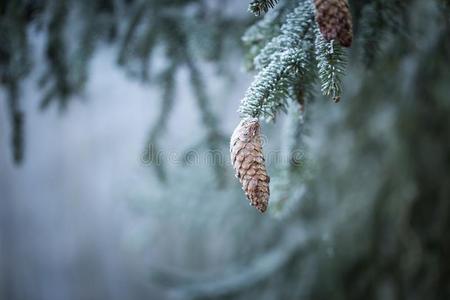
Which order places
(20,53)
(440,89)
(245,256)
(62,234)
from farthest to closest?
(62,234)
(245,256)
(440,89)
(20,53)

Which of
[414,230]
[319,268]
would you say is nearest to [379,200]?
[414,230]

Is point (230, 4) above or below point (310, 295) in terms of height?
above

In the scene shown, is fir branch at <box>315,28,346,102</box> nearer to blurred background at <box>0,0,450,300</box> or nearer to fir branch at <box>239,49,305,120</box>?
fir branch at <box>239,49,305,120</box>

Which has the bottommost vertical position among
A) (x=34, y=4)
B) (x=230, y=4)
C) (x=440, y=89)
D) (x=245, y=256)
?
(x=245, y=256)

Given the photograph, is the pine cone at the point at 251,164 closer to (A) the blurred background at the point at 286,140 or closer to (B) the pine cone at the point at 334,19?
(B) the pine cone at the point at 334,19

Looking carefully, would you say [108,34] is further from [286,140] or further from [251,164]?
[251,164]

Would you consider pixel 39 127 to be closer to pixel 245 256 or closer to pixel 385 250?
A: pixel 245 256

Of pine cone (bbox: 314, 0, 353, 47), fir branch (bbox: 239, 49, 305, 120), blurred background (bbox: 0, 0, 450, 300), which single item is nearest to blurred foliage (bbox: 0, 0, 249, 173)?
blurred background (bbox: 0, 0, 450, 300)

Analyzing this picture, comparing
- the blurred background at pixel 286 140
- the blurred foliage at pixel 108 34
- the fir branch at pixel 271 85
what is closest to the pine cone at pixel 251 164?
the fir branch at pixel 271 85
